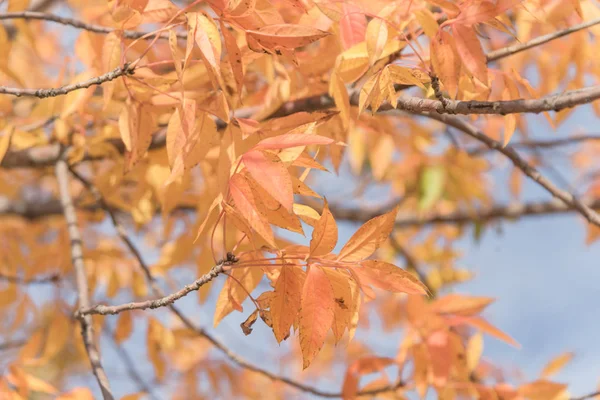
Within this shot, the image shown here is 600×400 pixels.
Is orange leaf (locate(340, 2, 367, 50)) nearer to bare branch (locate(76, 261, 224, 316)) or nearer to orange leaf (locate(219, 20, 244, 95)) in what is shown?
orange leaf (locate(219, 20, 244, 95))

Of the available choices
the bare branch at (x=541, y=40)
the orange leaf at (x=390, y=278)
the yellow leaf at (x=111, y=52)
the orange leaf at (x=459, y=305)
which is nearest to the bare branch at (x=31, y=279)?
the yellow leaf at (x=111, y=52)

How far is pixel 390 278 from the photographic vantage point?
618 millimetres

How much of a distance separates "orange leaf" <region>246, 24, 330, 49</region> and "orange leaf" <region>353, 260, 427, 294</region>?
25 centimetres

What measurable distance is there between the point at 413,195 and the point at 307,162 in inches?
63.1

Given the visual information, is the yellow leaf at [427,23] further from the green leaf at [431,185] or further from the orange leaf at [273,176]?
the green leaf at [431,185]

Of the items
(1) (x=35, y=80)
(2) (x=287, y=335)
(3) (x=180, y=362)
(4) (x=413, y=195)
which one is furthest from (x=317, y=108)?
(3) (x=180, y=362)

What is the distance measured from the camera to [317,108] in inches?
39.1

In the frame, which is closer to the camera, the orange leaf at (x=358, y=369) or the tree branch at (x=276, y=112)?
the tree branch at (x=276, y=112)

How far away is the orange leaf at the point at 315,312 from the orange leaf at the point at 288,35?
248 mm

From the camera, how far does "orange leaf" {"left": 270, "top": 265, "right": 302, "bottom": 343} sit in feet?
2.11

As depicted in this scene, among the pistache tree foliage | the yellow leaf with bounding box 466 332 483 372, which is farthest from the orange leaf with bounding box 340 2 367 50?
the yellow leaf with bounding box 466 332 483 372

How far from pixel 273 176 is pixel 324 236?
0.30 feet

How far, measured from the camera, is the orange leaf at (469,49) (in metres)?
0.67

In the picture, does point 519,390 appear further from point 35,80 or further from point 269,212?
point 35,80
